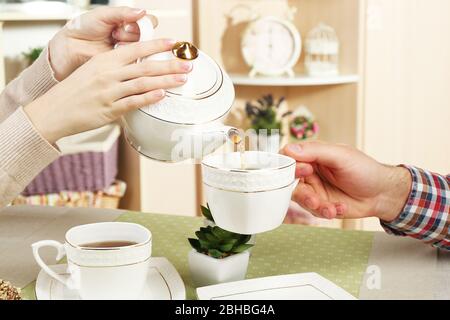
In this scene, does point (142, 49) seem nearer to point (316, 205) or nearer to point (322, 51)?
point (316, 205)

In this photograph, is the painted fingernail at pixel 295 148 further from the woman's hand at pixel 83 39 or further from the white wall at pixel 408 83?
the white wall at pixel 408 83

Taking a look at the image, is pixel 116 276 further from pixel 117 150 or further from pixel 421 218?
pixel 117 150

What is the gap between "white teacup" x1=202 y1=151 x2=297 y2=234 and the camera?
28.8 inches

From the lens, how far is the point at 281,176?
745mm

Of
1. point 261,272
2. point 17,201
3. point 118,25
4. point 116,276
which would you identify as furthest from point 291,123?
point 116,276

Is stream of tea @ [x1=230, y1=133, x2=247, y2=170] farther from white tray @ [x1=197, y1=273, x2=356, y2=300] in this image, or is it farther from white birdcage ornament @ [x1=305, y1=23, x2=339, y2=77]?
white birdcage ornament @ [x1=305, y1=23, x2=339, y2=77]

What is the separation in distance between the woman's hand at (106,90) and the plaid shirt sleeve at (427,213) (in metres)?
0.40

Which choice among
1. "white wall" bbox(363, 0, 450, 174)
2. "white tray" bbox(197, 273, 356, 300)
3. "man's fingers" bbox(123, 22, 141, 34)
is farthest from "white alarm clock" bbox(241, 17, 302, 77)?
"white tray" bbox(197, 273, 356, 300)

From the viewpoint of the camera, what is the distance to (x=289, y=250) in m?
1.00

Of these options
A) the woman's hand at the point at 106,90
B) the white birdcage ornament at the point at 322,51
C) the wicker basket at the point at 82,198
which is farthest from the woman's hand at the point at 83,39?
the white birdcage ornament at the point at 322,51

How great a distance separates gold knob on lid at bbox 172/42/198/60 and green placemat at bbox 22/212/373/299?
0.92 ft

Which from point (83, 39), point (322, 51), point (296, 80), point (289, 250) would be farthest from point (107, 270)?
point (322, 51)

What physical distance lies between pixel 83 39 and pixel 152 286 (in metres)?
0.52
